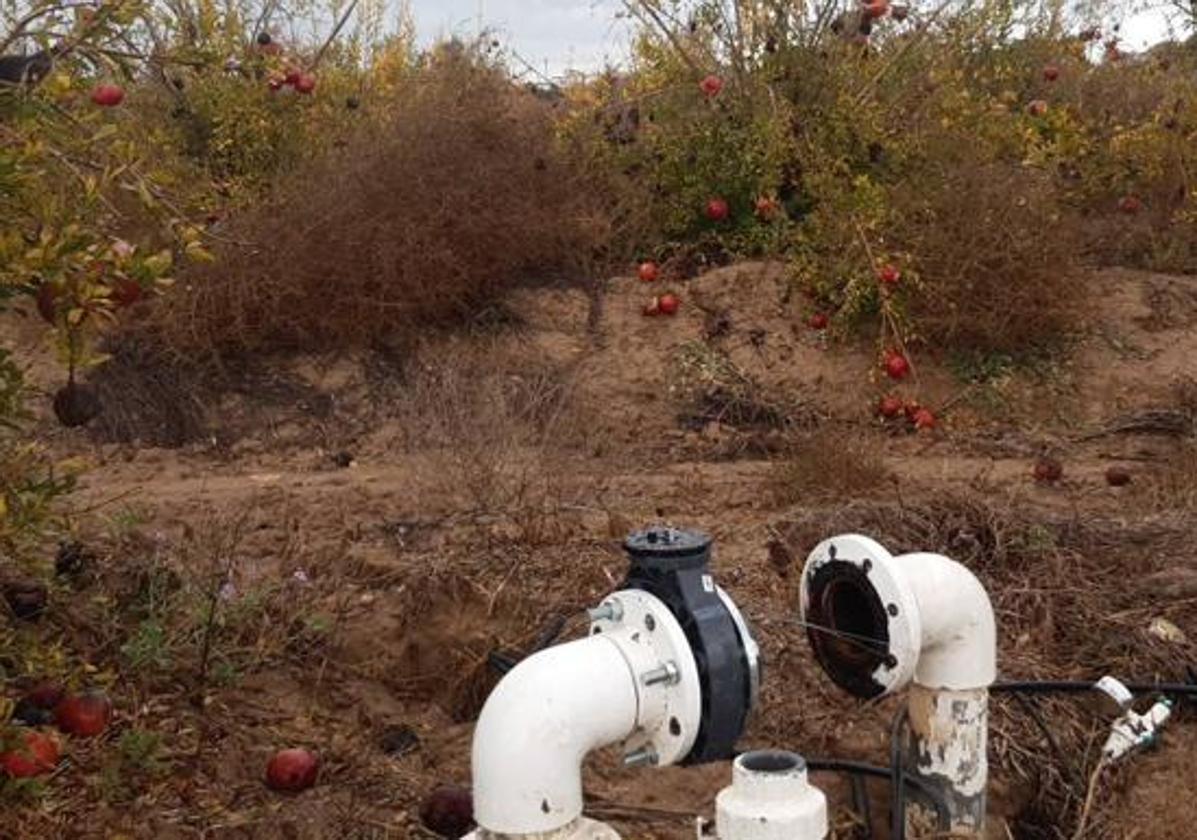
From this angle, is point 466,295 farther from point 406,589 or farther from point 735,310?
point 406,589

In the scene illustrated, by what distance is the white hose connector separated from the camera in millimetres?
2168

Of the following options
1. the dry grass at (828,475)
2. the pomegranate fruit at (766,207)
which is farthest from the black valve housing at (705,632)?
the pomegranate fruit at (766,207)

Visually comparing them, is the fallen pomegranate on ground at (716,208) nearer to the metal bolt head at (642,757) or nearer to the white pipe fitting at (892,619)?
the white pipe fitting at (892,619)

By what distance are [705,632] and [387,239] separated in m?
5.15

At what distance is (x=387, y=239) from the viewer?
7.16 metres

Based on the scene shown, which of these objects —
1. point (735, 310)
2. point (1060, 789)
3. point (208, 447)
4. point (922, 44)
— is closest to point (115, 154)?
point (1060, 789)

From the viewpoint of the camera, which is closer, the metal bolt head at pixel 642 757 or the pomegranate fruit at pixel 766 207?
the metal bolt head at pixel 642 757

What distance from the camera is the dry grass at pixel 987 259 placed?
727cm

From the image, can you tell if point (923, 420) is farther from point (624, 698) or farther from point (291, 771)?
point (624, 698)

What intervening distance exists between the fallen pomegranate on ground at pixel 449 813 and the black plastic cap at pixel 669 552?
35.2 inches

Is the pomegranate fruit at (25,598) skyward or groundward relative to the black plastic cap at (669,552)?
groundward

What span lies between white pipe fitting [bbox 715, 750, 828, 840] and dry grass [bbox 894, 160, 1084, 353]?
215 inches

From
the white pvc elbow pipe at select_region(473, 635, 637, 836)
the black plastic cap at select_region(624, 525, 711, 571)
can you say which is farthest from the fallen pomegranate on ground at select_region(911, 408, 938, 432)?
the white pvc elbow pipe at select_region(473, 635, 637, 836)

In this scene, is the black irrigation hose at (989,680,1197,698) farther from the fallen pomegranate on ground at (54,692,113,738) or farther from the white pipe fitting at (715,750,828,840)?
the fallen pomegranate on ground at (54,692,113,738)
